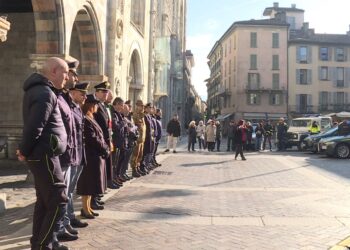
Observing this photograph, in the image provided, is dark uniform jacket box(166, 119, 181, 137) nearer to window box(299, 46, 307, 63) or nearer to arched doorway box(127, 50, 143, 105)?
arched doorway box(127, 50, 143, 105)

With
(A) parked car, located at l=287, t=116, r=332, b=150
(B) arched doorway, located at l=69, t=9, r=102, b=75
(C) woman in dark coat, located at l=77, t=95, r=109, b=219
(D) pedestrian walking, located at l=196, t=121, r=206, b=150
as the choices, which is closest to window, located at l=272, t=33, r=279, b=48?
(A) parked car, located at l=287, t=116, r=332, b=150

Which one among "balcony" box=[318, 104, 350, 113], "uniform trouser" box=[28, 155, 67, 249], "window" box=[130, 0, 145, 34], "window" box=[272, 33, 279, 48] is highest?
"window" box=[272, 33, 279, 48]

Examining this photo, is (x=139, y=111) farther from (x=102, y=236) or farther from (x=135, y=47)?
(x=135, y=47)

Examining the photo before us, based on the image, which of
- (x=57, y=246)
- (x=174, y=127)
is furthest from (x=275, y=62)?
(x=57, y=246)

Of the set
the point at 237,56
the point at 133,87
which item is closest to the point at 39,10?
the point at 133,87

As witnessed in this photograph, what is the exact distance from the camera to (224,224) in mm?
6898

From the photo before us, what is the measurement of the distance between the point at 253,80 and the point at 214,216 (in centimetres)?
5585

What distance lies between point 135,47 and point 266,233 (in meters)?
16.7

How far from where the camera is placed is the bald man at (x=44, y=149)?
4.36 meters

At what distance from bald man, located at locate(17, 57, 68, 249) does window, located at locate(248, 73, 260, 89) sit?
58360 millimetres

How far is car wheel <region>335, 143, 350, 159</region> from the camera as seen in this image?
20.5m

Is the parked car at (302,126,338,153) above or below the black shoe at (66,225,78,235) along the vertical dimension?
above

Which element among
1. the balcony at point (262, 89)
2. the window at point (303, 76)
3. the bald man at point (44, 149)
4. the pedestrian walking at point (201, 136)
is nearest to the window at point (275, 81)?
the balcony at point (262, 89)

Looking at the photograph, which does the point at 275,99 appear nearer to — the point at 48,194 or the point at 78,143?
the point at 78,143
